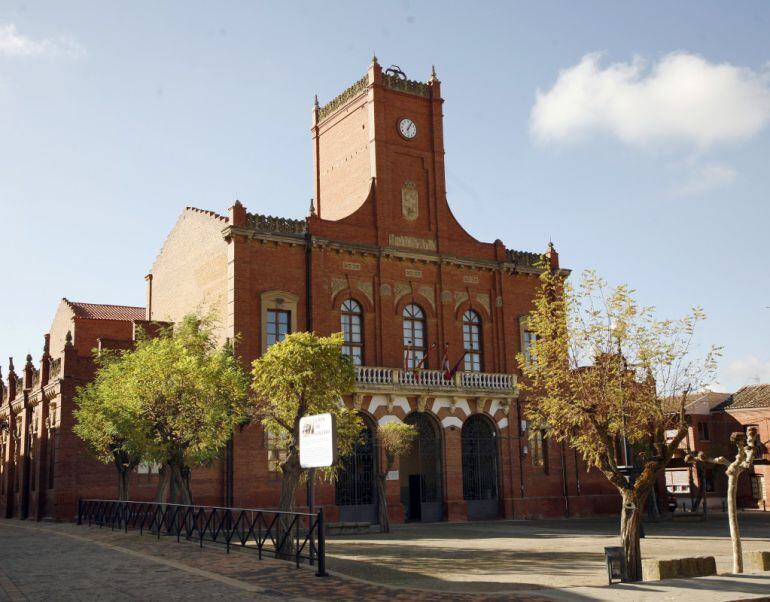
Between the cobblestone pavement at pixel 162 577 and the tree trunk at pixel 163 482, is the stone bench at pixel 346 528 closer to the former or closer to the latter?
the tree trunk at pixel 163 482

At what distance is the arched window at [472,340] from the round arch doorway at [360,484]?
6608 mm

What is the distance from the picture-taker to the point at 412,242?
38.2 metres

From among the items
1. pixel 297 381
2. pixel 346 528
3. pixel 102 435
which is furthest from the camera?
pixel 346 528

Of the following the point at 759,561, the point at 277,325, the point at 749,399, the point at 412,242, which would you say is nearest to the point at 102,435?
the point at 277,325

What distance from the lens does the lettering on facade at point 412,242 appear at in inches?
1486

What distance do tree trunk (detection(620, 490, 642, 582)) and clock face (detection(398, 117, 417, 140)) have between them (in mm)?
26030

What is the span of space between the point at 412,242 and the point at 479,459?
10.1m

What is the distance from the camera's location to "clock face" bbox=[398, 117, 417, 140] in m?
39.4

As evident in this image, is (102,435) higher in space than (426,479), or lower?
higher

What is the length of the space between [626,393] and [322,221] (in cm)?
1980

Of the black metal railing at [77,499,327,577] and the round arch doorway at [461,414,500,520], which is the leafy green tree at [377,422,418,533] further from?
the round arch doorway at [461,414,500,520]

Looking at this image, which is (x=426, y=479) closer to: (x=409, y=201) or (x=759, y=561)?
(x=409, y=201)

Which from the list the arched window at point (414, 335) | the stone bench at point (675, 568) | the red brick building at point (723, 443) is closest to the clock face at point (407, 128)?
the arched window at point (414, 335)

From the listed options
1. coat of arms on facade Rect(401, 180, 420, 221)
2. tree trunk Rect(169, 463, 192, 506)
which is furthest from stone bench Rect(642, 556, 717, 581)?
coat of arms on facade Rect(401, 180, 420, 221)
